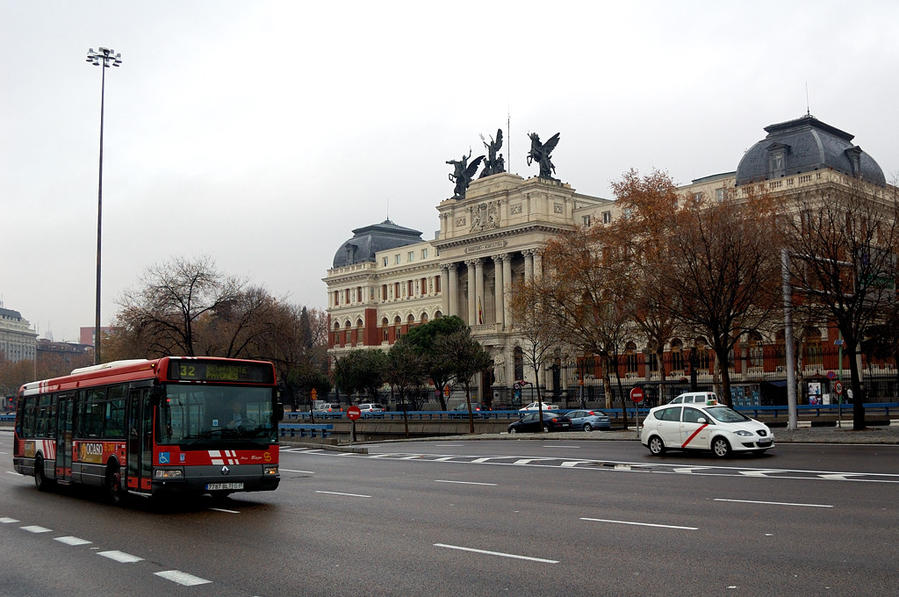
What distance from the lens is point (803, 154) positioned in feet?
226

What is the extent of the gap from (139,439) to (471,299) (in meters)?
76.5

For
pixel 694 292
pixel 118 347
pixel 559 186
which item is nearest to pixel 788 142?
pixel 559 186

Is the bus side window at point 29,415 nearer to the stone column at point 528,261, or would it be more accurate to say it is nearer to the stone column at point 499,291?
the stone column at point 528,261

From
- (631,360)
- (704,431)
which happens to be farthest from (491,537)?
(631,360)

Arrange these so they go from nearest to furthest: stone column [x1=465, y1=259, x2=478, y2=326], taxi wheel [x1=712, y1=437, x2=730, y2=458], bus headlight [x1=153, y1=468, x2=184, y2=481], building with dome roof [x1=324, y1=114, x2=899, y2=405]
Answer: bus headlight [x1=153, y1=468, x2=184, y2=481], taxi wheel [x1=712, y1=437, x2=730, y2=458], building with dome roof [x1=324, y1=114, x2=899, y2=405], stone column [x1=465, y1=259, x2=478, y2=326]

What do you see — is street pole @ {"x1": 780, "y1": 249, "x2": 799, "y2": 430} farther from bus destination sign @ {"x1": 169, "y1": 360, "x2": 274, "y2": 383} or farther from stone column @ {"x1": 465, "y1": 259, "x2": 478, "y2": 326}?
stone column @ {"x1": 465, "y1": 259, "x2": 478, "y2": 326}

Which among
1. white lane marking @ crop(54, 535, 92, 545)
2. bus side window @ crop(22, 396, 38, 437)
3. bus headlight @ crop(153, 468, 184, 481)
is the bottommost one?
white lane marking @ crop(54, 535, 92, 545)

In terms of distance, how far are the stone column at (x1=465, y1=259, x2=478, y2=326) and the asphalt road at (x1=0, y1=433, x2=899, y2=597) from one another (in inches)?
2736

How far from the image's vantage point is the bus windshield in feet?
52.2

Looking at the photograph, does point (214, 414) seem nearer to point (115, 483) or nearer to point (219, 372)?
point (219, 372)

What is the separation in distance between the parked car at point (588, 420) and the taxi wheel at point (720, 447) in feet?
72.4

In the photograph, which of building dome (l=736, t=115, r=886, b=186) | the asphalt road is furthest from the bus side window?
building dome (l=736, t=115, r=886, b=186)

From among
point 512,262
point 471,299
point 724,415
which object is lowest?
point 724,415

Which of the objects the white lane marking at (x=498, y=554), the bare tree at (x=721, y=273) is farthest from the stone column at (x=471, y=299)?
the white lane marking at (x=498, y=554)
